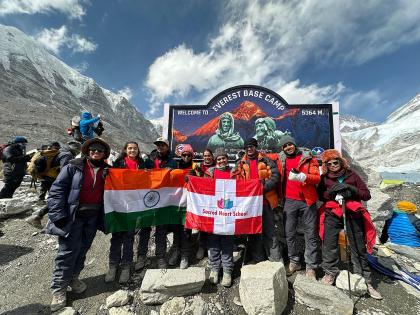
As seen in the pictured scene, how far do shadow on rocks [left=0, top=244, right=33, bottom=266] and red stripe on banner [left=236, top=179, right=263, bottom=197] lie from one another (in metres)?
5.59

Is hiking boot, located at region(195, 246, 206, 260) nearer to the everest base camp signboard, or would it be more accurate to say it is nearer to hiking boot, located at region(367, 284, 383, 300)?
hiking boot, located at region(367, 284, 383, 300)

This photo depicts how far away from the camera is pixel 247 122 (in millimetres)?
8875

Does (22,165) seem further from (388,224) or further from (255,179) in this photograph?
(388,224)

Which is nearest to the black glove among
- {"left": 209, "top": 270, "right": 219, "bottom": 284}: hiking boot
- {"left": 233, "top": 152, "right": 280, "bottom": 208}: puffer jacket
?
{"left": 209, "top": 270, "right": 219, "bottom": 284}: hiking boot

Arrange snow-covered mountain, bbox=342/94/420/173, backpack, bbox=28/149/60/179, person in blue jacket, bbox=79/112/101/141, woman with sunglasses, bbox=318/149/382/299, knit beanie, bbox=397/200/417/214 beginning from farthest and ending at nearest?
snow-covered mountain, bbox=342/94/420/173, backpack, bbox=28/149/60/179, knit beanie, bbox=397/200/417/214, person in blue jacket, bbox=79/112/101/141, woman with sunglasses, bbox=318/149/382/299

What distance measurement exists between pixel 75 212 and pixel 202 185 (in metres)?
2.40

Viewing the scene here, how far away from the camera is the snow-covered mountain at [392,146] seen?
334 feet

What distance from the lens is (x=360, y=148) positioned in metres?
175

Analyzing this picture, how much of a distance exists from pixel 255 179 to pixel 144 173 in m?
2.39

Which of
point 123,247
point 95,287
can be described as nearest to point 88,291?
point 95,287

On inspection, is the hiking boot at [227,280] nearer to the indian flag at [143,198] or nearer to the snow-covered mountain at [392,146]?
the indian flag at [143,198]

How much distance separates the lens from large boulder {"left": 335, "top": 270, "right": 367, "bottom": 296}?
4.36 meters

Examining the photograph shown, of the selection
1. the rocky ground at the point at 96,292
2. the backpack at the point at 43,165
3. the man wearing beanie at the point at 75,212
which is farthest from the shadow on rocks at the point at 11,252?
the man wearing beanie at the point at 75,212

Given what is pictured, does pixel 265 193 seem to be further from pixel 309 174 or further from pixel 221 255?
pixel 221 255
